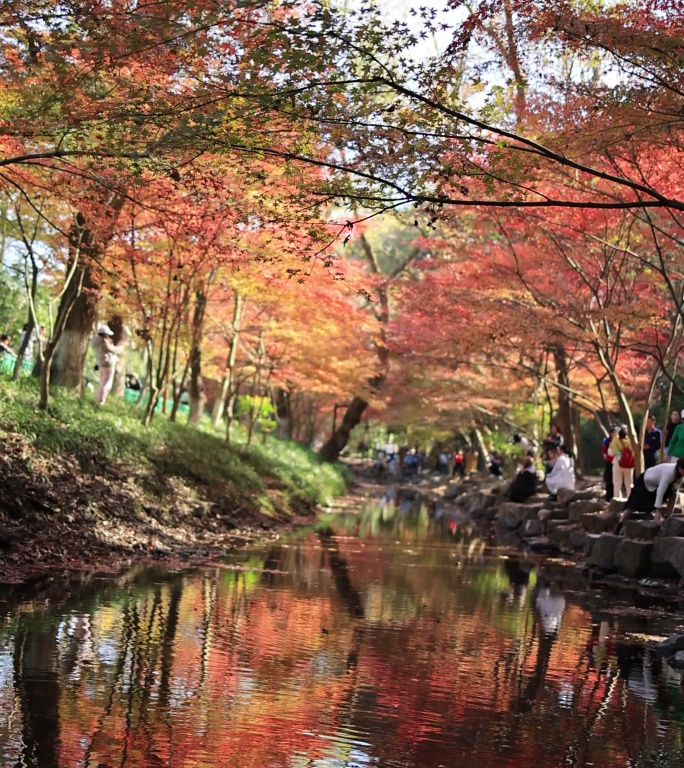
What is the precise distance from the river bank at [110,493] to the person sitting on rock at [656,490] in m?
5.95

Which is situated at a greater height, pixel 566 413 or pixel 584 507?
pixel 566 413

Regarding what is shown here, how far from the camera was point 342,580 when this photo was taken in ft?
38.7

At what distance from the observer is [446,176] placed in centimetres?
746

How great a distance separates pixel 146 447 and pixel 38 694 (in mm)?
10502

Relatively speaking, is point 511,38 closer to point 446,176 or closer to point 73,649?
point 446,176

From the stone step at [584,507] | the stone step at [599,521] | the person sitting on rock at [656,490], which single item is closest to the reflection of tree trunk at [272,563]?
the person sitting on rock at [656,490]

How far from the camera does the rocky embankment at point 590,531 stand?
13336mm

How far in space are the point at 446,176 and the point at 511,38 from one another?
2530 mm

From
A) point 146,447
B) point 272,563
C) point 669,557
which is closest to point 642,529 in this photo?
point 669,557

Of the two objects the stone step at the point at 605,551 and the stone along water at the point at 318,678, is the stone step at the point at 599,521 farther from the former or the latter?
the stone along water at the point at 318,678

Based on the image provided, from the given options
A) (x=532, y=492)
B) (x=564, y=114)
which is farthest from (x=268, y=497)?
(x=564, y=114)

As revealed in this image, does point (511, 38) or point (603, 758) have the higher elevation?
point (511, 38)

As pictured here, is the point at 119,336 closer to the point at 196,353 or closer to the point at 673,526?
the point at 196,353

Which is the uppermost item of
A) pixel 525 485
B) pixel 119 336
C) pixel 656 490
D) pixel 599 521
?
pixel 119 336
